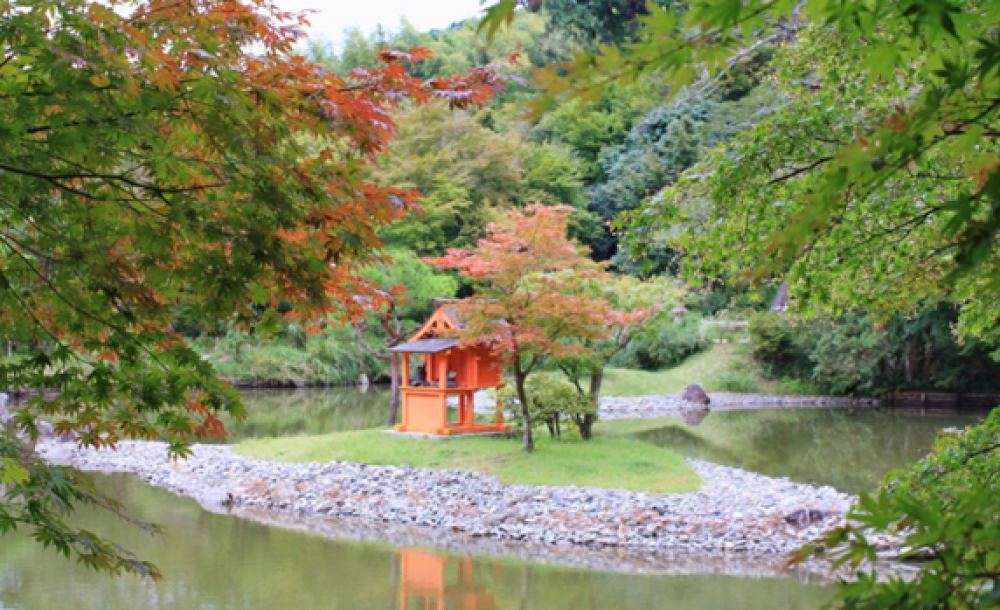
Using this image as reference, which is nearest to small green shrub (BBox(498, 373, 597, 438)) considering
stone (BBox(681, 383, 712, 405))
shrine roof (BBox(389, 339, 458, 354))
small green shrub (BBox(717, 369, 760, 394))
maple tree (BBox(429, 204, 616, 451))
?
maple tree (BBox(429, 204, 616, 451))

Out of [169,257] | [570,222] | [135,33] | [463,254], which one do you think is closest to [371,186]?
[169,257]

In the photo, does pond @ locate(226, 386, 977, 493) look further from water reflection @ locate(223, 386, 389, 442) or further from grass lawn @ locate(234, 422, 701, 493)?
grass lawn @ locate(234, 422, 701, 493)

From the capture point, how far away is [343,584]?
6453 millimetres

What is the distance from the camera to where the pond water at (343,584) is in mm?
6008

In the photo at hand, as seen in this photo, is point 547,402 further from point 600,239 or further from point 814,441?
point 600,239

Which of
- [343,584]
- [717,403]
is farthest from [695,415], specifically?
[343,584]

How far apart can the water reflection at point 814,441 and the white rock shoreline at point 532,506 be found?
1167mm

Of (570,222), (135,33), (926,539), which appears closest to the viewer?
(926,539)

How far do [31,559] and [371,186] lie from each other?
241 inches

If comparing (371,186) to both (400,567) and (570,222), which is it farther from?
(570,222)

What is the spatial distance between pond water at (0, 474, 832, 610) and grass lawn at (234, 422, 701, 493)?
199 centimetres

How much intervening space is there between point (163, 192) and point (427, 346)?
8777 mm

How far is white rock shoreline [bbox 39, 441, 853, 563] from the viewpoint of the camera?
24.0ft

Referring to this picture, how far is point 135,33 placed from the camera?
81.6 inches
